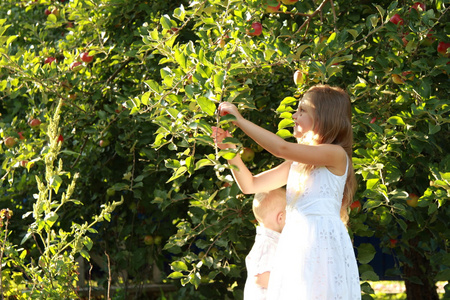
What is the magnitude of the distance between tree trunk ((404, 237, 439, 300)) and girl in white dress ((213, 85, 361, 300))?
1.84 meters

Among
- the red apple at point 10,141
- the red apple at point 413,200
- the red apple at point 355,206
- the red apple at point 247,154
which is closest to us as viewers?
the red apple at point 355,206

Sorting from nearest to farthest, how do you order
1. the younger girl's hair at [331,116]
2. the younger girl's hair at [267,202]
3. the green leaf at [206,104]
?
the green leaf at [206,104] → the younger girl's hair at [331,116] → the younger girl's hair at [267,202]

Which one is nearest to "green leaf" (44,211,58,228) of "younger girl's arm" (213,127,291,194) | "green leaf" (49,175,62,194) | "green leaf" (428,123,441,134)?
"green leaf" (49,175,62,194)

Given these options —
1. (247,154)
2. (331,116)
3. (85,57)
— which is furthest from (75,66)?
(331,116)

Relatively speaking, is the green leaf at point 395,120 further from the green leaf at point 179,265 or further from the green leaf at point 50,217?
the green leaf at point 50,217

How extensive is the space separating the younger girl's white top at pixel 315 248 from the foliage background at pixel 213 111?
0.21 m

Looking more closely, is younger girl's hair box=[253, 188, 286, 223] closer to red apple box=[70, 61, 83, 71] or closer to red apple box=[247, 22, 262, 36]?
red apple box=[247, 22, 262, 36]

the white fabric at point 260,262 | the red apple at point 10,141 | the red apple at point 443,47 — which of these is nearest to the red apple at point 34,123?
the red apple at point 10,141

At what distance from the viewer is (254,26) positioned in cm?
271

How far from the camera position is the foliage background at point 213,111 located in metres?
2.44

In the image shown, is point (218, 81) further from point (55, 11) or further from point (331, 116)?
point (55, 11)

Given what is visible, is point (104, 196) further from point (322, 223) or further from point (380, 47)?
point (322, 223)

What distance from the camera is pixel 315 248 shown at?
6.98ft

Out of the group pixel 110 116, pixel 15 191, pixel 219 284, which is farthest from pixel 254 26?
pixel 15 191
